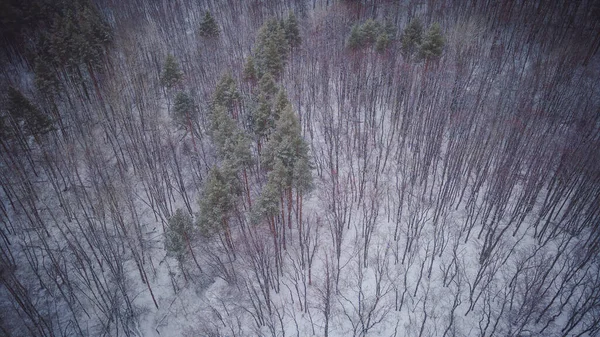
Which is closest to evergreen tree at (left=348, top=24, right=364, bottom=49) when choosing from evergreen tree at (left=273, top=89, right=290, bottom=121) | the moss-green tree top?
the moss-green tree top

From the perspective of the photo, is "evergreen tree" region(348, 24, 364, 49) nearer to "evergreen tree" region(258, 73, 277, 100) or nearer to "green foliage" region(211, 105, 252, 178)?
"evergreen tree" region(258, 73, 277, 100)

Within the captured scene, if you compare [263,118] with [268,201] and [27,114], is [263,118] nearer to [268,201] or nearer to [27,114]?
[268,201]

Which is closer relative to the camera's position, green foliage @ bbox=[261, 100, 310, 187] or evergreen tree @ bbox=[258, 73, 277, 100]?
green foliage @ bbox=[261, 100, 310, 187]

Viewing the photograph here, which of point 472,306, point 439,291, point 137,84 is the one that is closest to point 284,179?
point 439,291

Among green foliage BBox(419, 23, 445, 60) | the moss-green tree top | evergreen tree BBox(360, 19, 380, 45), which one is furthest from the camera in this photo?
evergreen tree BBox(360, 19, 380, 45)

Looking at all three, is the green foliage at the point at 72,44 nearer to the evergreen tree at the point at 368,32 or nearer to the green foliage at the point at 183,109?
the green foliage at the point at 183,109

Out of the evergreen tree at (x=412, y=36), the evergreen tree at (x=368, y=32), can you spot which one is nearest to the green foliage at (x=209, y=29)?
the evergreen tree at (x=368, y=32)

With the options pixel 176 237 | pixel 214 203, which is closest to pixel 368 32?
pixel 214 203
